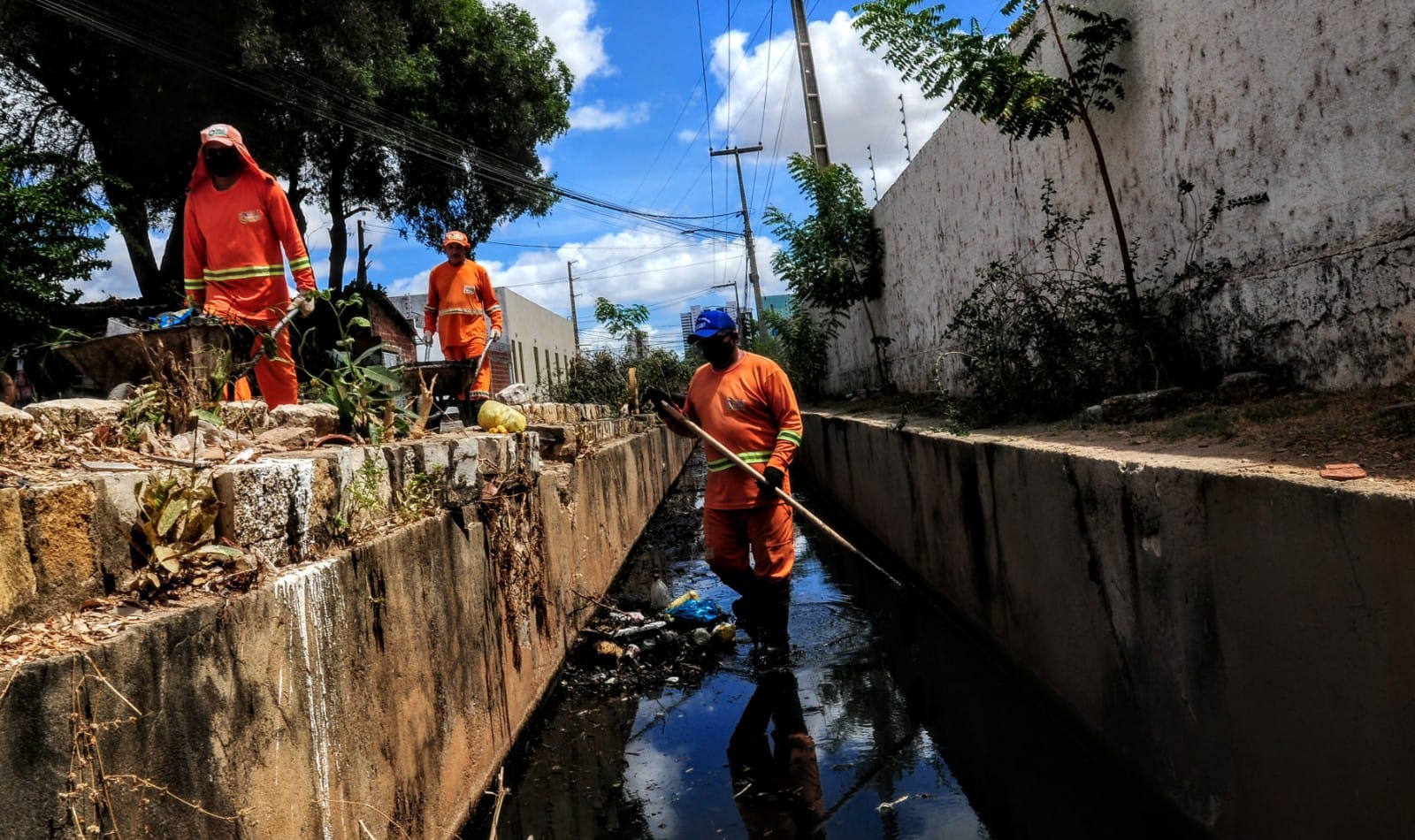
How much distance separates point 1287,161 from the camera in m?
4.30

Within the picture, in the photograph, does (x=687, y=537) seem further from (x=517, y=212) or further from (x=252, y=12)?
(x=517, y=212)

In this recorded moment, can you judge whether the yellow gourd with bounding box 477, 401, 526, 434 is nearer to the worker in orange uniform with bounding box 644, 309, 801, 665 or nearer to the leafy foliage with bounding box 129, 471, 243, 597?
the worker in orange uniform with bounding box 644, 309, 801, 665

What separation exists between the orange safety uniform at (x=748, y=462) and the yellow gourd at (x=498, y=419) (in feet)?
3.84

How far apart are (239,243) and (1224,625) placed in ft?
15.4

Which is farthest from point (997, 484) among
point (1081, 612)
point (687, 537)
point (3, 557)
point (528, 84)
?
point (528, 84)

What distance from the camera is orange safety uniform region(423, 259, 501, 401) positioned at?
7691mm

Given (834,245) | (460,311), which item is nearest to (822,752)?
(460,311)

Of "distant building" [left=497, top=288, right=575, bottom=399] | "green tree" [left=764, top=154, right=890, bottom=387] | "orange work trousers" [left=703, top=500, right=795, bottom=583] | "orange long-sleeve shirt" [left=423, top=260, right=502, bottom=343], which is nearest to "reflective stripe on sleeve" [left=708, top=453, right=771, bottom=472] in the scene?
"orange work trousers" [left=703, top=500, right=795, bottom=583]

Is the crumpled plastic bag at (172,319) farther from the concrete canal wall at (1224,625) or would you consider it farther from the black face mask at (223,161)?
the concrete canal wall at (1224,625)

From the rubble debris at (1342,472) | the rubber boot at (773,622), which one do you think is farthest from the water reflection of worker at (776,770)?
the rubble debris at (1342,472)

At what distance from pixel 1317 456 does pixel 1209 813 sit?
41.2 inches

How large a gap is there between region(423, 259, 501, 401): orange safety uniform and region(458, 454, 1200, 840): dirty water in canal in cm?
275

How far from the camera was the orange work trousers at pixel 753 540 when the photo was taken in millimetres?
5320

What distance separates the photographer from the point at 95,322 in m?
13.5
